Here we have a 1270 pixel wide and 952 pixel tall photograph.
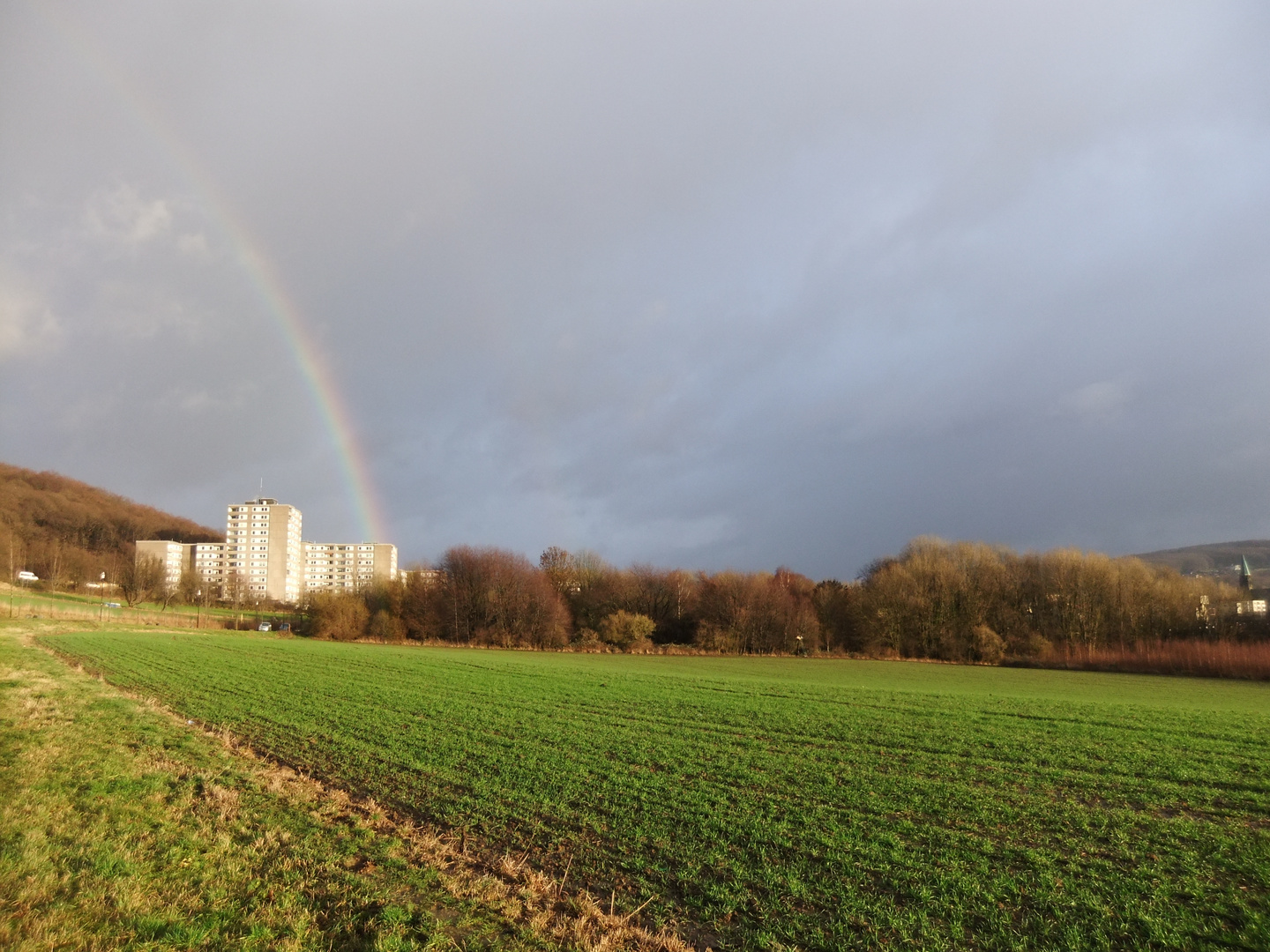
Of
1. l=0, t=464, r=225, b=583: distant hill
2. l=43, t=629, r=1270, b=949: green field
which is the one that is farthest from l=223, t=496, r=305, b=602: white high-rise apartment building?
l=43, t=629, r=1270, b=949: green field

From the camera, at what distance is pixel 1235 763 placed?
17.4 m

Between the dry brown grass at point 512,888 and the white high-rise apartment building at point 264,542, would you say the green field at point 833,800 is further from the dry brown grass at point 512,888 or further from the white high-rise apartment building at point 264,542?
the white high-rise apartment building at point 264,542

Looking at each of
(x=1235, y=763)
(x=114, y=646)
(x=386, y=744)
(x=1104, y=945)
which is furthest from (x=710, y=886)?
(x=114, y=646)

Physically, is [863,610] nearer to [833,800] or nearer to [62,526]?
[833,800]

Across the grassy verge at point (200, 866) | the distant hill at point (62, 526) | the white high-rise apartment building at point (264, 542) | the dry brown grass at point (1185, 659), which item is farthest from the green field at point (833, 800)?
the white high-rise apartment building at point (264, 542)

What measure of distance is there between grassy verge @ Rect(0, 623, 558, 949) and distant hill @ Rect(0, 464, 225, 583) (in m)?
121

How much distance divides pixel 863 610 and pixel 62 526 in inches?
5311

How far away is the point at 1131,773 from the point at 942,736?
537cm

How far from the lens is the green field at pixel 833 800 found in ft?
26.1

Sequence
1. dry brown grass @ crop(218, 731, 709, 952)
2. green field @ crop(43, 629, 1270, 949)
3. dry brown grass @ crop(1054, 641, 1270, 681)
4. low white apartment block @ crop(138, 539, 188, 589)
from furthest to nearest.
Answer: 1. low white apartment block @ crop(138, 539, 188, 589)
2. dry brown grass @ crop(1054, 641, 1270, 681)
3. green field @ crop(43, 629, 1270, 949)
4. dry brown grass @ crop(218, 731, 709, 952)

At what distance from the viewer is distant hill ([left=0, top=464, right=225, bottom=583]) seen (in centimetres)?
11094

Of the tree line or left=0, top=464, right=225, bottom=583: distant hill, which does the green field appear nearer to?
the tree line

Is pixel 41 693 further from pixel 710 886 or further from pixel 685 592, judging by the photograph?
pixel 685 592

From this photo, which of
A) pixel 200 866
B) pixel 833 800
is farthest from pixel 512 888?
pixel 833 800
